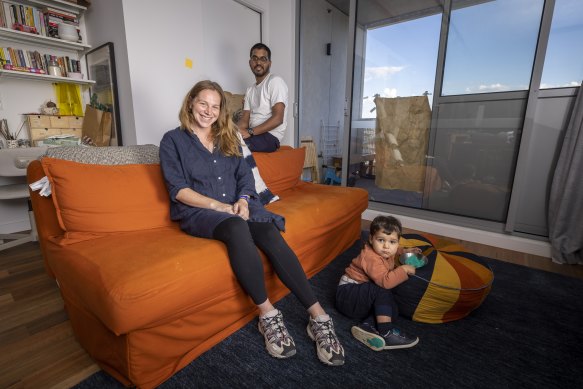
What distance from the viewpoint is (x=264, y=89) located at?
2199mm

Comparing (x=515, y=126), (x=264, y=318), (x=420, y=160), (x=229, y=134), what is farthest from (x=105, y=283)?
(x=515, y=126)

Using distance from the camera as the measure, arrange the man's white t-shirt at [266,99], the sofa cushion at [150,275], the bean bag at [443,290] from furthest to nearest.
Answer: the man's white t-shirt at [266,99] → the bean bag at [443,290] → the sofa cushion at [150,275]

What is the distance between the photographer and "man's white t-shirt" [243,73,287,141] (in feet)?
7.06

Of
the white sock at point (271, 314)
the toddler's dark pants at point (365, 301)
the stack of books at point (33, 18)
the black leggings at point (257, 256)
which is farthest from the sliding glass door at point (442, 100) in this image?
the stack of books at point (33, 18)

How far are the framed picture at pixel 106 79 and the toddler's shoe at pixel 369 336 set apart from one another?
8.61 ft

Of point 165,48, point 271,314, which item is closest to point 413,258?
point 271,314

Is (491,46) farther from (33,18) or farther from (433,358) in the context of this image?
(33,18)

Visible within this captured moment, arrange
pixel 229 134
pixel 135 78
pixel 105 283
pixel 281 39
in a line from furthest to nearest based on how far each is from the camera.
Result: pixel 281 39 → pixel 135 78 → pixel 229 134 → pixel 105 283

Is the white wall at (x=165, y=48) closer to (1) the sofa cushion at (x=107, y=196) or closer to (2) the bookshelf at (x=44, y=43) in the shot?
(2) the bookshelf at (x=44, y=43)

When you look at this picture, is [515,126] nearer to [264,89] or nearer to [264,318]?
[264,89]

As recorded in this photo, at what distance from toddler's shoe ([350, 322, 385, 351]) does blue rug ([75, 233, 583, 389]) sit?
26mm

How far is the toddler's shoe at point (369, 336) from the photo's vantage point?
1141 mm

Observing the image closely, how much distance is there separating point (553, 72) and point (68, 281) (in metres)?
3.05

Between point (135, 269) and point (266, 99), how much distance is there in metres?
1.63
